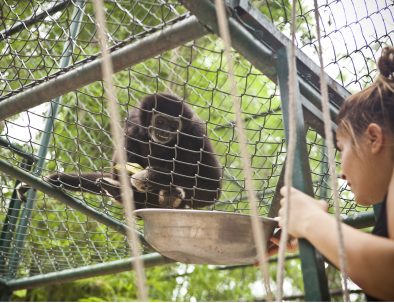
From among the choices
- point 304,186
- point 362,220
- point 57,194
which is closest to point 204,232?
point 304,186

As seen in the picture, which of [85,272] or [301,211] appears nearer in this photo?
[301,211]

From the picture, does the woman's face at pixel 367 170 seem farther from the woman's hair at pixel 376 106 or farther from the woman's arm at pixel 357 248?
the woman's arm at pixel 357 248

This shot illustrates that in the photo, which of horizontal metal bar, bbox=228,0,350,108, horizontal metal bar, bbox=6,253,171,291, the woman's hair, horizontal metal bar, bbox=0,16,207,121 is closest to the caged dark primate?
horizontal metal bar, bbox=6,253,171,291

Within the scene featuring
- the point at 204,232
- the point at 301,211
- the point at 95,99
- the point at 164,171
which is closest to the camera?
the point at 301,211

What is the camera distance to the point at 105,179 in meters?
2.98

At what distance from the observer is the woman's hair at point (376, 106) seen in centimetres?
135

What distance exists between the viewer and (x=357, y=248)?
1.11 metres

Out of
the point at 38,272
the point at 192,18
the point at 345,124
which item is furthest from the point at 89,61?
the point at 38,272

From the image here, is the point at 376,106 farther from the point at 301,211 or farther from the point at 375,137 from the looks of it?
the point at 301,211

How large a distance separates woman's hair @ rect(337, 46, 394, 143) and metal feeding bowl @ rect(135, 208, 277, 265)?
1.16 ft

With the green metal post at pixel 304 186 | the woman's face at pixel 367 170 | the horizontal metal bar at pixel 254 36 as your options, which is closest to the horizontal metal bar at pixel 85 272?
the horizontal metal bar at pixel 254 36

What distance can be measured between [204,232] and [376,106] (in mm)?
593

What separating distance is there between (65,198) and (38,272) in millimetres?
1207

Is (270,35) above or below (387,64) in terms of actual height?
above
